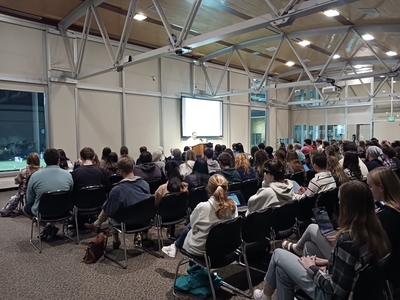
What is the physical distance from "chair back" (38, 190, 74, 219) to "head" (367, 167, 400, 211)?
11.1ft

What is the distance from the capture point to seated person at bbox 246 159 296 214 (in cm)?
297

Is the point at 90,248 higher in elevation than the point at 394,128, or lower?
lower

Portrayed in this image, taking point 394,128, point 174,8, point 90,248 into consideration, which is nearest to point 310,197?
point 90,248

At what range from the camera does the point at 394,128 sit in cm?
1405

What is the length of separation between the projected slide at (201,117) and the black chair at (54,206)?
7.29 meters

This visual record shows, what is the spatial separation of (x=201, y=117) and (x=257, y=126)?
4537 millimetres

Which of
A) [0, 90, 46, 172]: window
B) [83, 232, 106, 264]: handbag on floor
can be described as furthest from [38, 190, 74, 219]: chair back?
[0, 90, 46, 172]: window

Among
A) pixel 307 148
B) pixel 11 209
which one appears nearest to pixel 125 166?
pixel 11 209

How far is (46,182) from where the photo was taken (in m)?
3.71

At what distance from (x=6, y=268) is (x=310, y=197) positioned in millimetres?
3539

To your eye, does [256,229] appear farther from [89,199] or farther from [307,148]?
[307,148]

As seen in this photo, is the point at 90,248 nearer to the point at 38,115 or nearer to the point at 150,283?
the point at 150,283

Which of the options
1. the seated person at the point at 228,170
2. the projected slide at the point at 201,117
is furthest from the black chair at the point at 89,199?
the projected slide at the point at 201,117

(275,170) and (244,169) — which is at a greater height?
(275,170)
